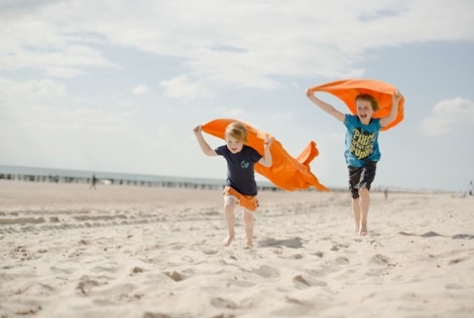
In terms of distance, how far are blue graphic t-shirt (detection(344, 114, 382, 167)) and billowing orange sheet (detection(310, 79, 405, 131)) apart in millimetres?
394

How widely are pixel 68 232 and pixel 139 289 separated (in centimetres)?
466

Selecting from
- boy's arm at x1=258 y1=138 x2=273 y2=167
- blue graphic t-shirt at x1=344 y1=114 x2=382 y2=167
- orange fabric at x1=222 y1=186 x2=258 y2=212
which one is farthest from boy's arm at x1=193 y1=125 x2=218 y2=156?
blue graphic t-shirt at x1=344 y1=114 x2=382 y2=167

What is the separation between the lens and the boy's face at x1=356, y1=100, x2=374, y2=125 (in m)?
6.20

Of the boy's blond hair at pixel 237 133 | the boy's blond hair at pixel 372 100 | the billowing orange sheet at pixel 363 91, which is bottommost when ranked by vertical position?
the boy's blond hair at pixel 237 133

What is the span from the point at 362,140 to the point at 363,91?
42.3 inches

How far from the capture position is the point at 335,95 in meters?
7.04

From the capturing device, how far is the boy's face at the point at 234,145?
5697 millimetres

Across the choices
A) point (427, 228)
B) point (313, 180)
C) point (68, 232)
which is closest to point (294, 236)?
point (313, 180)

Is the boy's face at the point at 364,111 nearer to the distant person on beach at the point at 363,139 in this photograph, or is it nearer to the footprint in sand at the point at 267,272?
the distant person on beach at the point at 363,139

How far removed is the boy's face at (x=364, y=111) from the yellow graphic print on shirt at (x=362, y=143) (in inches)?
6.1

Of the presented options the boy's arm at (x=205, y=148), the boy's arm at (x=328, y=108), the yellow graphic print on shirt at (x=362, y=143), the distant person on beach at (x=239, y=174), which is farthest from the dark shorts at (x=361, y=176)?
the boy's arm at (x=205, y=148)

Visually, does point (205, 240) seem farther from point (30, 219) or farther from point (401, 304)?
point (30, 219)

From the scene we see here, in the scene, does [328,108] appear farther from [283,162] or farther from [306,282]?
[306,282]

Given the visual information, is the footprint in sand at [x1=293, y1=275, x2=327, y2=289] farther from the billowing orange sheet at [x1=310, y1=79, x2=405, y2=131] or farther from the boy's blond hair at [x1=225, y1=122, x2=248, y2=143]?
the billowing orange sheet at [x1=310, y1=79, x2=405, y2=131]
